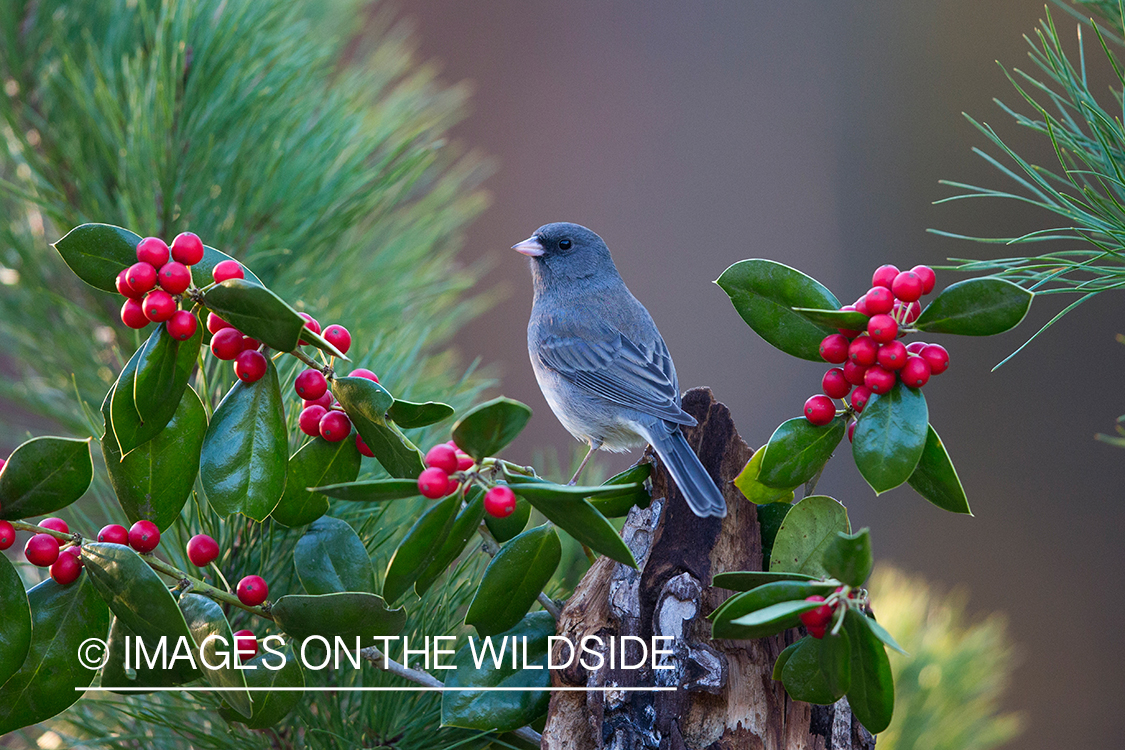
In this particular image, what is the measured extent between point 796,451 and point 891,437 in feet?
Result: 0.22

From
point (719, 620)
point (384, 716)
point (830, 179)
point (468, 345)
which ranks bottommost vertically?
point (384, 716)

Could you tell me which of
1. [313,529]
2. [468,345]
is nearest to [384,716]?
[313,529]

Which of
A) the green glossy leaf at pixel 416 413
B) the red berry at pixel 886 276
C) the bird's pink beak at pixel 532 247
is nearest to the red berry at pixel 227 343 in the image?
the green glossy leaf at pixel 416 413

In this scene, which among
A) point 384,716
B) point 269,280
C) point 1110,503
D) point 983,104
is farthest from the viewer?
point 983,104

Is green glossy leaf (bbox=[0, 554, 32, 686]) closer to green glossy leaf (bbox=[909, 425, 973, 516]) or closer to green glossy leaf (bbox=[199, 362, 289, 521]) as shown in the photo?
green glossy leaf (bbox=[199, 362, 289, 521])

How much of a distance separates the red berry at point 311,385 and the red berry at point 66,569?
17cm

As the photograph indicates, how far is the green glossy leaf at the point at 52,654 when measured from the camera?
0.53m

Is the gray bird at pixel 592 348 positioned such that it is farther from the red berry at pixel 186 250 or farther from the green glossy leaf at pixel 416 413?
the red berry at pixel 186 250

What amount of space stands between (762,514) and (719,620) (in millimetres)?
179

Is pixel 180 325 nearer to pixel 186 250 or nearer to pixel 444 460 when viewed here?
pixel 186 250

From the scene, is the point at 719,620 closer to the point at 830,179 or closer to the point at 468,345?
the point at 468,345

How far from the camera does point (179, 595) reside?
57 centimetres

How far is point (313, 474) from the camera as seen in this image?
23.4 inches

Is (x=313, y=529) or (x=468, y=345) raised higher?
(x=468, y=345)
